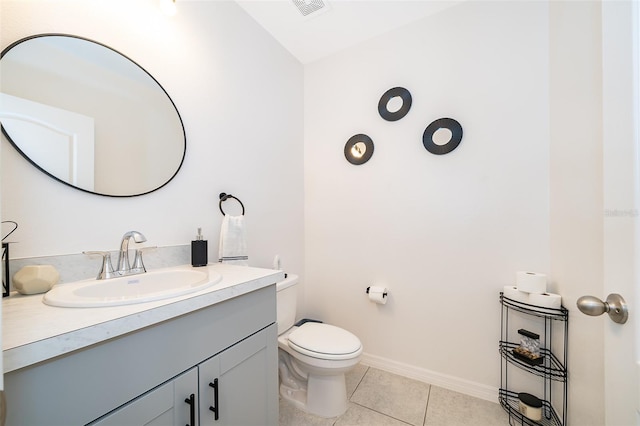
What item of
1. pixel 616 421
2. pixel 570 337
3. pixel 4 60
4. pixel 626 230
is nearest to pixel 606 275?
pixel 626 230

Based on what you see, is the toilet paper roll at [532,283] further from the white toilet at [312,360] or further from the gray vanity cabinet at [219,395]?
the gray vanity cabinet at [219,395]

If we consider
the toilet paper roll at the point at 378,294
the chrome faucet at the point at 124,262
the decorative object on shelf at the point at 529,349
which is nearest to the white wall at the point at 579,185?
the decorative object on shelf at the point at 529,349

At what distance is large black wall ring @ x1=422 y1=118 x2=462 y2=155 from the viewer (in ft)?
5.48

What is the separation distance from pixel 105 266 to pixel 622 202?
1.64 meters

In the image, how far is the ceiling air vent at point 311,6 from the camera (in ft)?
5.43

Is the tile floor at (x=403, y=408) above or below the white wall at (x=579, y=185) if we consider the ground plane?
below

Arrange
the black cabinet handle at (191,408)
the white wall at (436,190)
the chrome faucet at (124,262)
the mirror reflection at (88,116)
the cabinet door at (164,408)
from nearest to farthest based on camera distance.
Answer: the cabinet door at (164,408) < the black cabinet handle at (191,408) < the mirror reflection at (88,116) < the chrome faucet at (124,262) < the white wall at (436,190)

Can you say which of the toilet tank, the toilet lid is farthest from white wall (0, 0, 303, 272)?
the toilet lid

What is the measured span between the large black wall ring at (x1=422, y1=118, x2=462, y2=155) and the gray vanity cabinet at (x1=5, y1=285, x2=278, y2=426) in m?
1.39

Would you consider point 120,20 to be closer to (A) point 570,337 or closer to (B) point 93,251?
(B) point 93,251

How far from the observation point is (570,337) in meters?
1.26

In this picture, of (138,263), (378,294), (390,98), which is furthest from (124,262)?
Result: (390,98)

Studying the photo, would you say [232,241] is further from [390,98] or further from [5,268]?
[390,98]

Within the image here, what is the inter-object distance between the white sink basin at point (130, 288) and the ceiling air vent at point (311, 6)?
5.78 ft
